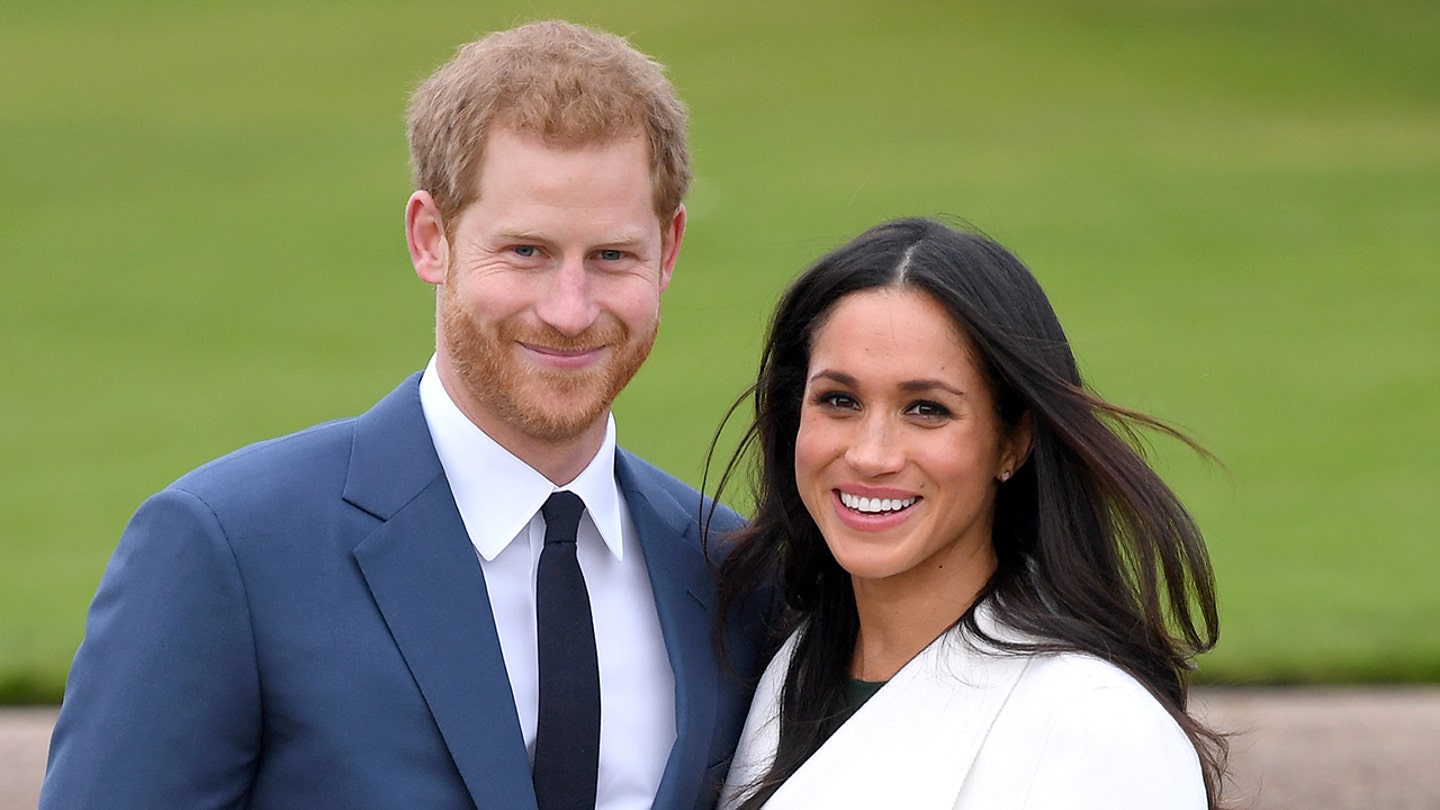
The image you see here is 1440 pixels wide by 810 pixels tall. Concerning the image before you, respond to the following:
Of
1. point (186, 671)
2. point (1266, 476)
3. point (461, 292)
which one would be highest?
point (461, 292)

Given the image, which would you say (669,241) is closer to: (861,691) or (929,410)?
(929,410)

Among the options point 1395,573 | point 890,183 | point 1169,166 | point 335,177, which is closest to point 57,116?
point 335,177

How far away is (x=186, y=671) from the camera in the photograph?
2.91m

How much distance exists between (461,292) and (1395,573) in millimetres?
8987

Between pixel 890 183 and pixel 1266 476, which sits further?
pixel 890 183

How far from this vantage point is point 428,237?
3400mm

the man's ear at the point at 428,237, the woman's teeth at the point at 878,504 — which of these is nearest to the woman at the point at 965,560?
the woman's teeth at the point at 878,504

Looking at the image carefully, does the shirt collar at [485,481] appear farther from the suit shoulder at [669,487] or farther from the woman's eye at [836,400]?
the woman's eye at [836,400]

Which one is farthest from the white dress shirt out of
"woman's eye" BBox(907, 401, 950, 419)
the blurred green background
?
the blurred green background

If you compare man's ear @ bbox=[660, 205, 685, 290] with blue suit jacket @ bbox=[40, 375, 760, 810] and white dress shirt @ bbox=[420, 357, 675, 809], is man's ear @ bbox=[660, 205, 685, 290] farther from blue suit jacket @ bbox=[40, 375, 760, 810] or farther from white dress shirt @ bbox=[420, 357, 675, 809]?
blue suit jacket @ bbox=[40, 375, 760, 810]

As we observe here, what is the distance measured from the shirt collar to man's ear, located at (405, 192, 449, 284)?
0.70ft

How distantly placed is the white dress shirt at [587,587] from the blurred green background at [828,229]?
4924 mm

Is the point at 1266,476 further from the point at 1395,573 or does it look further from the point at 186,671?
the point at 186,671

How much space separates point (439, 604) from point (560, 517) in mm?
291
